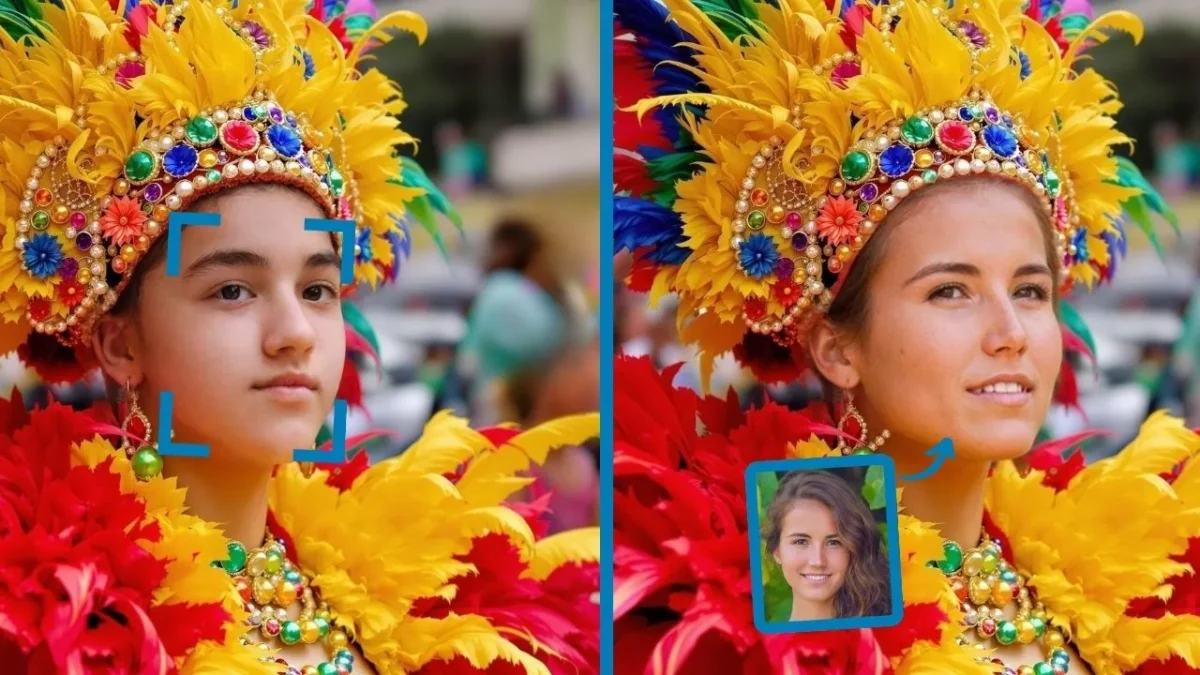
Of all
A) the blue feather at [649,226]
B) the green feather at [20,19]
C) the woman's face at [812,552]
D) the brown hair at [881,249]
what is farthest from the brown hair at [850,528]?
the green feather at [20,19]

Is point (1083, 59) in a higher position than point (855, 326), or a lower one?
higher

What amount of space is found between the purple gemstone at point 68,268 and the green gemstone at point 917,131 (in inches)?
40.4

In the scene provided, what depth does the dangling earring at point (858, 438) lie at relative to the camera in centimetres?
216

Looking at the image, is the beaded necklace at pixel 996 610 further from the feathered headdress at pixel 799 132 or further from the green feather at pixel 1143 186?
the green feather at pixel 1143 186

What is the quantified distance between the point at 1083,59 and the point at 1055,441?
584 millimetres

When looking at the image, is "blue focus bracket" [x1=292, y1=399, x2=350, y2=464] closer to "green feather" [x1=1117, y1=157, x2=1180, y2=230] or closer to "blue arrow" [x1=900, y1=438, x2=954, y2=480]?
"blue arrow" [x1=900, y1=438, x2=954, y2=480]

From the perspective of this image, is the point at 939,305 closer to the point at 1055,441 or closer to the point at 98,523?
the point at 1055,441

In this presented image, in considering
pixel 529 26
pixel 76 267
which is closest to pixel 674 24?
pixel 529 26

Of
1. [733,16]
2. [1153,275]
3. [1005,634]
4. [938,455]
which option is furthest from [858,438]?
[1153,275]

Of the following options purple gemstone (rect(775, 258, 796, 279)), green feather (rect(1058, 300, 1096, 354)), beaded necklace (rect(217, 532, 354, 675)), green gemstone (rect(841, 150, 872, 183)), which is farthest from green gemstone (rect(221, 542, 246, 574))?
green feather (rect(1058, 300, 1096, 354))

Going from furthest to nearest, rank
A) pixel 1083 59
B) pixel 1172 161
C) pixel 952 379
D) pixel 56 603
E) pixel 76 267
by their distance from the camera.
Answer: pixel 1172 161 → pixel 1083 59 → pixel 952 379 → pixel 76 267 → pixel 56 603

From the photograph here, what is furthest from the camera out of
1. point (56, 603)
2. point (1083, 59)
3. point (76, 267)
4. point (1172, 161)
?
point (1172, 161)

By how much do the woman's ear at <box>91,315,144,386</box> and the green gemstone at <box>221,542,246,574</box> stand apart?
0.77 ft

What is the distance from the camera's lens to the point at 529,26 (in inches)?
101
